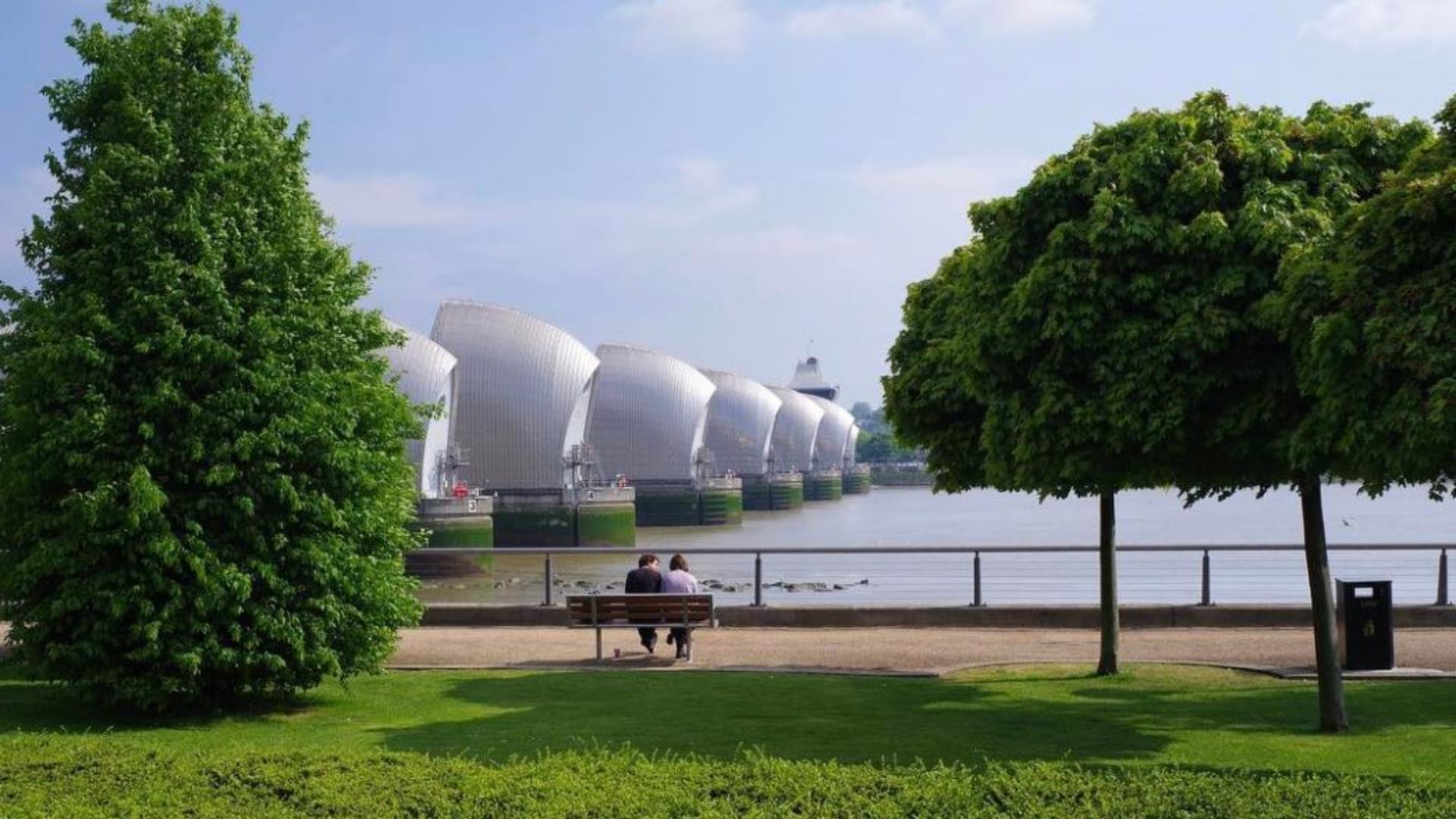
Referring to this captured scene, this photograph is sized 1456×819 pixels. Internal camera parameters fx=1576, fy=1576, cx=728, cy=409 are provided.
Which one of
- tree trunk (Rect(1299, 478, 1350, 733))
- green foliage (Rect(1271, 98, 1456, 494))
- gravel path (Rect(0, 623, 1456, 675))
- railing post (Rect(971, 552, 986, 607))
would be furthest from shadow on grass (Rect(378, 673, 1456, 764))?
railing post (Rect(971, 552, 986, 607))

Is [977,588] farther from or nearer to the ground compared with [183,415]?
nearer to the ground

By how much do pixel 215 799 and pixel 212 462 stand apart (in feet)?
12.3

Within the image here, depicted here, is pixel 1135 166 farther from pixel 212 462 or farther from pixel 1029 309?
pixel 212 462

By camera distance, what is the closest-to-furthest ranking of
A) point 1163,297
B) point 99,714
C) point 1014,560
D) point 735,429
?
1. point 1163,297
2. point 99,714
3. point 1014,560
4. point 735,429

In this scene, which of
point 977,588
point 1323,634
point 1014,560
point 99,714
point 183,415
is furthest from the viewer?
point 1014,560

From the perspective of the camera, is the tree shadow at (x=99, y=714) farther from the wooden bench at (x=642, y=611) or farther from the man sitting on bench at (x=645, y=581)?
the man sitting on bench at (x=645, y=581)

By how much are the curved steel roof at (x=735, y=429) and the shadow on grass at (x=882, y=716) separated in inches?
4273

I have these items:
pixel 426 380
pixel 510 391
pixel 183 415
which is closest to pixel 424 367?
pixel 426 380

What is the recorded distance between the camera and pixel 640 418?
98.6 meters

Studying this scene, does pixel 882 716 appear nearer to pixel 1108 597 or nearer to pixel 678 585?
pixel 1108 597

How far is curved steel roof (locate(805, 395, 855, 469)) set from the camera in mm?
166000

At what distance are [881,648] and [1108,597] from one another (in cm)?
263

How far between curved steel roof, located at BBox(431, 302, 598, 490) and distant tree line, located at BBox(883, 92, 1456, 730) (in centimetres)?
6569

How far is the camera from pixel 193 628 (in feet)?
33.5
